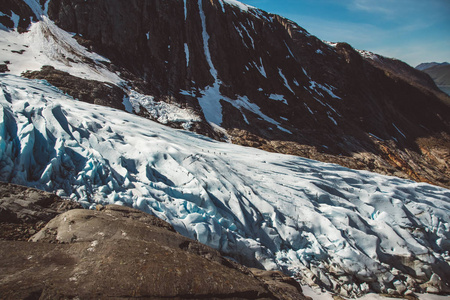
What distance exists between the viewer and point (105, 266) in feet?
17.1

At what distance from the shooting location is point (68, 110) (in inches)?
659

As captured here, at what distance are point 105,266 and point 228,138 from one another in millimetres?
29671

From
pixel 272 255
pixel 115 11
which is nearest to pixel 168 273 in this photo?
pixel 272 255

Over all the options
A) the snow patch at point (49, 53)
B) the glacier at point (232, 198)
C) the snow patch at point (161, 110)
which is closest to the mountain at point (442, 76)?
the snow patch at point (161, 110)

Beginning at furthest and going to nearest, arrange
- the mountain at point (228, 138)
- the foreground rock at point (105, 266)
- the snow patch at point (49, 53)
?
1. the snow patch at point (49, 53)
2. the mountain at point (228, 138)
3. the foreground rock at point (105, 266)

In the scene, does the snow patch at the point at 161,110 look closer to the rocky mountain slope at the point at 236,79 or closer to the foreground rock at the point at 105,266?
the rocky mountain slope at the point at 236,79

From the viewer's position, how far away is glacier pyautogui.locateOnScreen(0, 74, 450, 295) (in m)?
11.5

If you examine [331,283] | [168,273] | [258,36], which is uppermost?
[258,36]

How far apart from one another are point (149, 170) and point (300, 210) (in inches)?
350

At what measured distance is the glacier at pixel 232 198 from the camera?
11531 millimetres

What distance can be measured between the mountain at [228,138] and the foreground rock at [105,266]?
4.35 m

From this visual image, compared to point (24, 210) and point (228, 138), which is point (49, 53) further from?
point (24, 210)

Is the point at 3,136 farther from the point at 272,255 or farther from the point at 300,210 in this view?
the point at 300,210

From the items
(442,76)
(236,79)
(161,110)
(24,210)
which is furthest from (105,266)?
(442,76)
